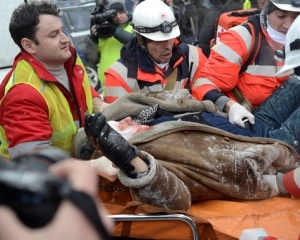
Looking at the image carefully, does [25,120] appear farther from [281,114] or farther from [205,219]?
[281,114]

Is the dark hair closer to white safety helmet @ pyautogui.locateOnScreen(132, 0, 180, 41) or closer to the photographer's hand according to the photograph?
white safety helmet @ pyautogui.locateOnScreen(132, 0, 180, 41)

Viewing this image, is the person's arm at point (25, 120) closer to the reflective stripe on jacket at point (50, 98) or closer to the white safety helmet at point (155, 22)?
the reflective stripe on jacket at point (50, 98)

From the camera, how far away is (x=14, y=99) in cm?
293

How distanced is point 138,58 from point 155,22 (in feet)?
0.95

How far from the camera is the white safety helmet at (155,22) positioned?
3910 millimetres

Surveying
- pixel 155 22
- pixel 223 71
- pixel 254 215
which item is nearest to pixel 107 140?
pixel 254 215

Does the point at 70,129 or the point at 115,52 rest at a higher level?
the point at 70,129

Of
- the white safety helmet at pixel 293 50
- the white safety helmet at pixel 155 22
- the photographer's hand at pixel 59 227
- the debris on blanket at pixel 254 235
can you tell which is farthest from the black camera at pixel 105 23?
the photographer's hand at pixel 59 227

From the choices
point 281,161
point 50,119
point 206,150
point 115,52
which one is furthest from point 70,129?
point 115,52

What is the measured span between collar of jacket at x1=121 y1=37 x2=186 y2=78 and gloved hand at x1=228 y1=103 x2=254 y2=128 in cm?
77

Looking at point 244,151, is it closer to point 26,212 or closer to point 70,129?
point 70,129

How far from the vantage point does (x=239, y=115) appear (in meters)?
3.31

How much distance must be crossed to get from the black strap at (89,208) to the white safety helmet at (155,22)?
3.10 metres

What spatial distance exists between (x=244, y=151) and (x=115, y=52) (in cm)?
279
